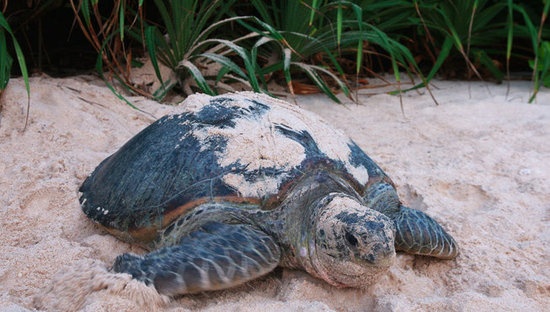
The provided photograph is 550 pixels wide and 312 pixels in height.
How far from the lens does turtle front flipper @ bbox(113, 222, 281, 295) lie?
144 centimetres

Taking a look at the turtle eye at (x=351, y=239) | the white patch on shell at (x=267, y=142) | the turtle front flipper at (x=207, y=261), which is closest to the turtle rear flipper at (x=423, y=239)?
the white patch on shell at (x=267, y=142)

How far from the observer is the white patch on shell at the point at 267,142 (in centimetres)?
167

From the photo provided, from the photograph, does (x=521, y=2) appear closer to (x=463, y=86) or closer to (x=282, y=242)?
(x=463, y=86)

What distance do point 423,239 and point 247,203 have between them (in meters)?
0.58

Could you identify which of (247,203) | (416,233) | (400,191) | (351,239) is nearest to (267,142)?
(247,203)

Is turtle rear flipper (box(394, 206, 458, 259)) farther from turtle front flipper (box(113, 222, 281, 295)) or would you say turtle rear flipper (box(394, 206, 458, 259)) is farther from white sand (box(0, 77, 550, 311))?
turtle front flipper (box(113, 222, 281, 295))

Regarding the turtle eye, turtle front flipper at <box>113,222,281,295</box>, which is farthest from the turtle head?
turtle front flipper at <box>113,222,281,295</box>

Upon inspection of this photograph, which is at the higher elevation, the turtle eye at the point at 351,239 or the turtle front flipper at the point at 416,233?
the turtle eye at the point at 351,239

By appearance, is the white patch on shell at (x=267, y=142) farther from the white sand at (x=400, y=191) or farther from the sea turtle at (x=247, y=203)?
the white sand at (x=400, y=191)

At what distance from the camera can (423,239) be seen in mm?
1714

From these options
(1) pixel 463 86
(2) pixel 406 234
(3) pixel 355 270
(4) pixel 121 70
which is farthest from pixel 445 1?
(3) pixel 355 270

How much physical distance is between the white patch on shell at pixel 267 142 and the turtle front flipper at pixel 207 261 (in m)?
0.16

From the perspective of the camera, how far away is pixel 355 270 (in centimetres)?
148

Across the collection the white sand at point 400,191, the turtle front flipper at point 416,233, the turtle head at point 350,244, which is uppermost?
the turtle head at point 350,244
